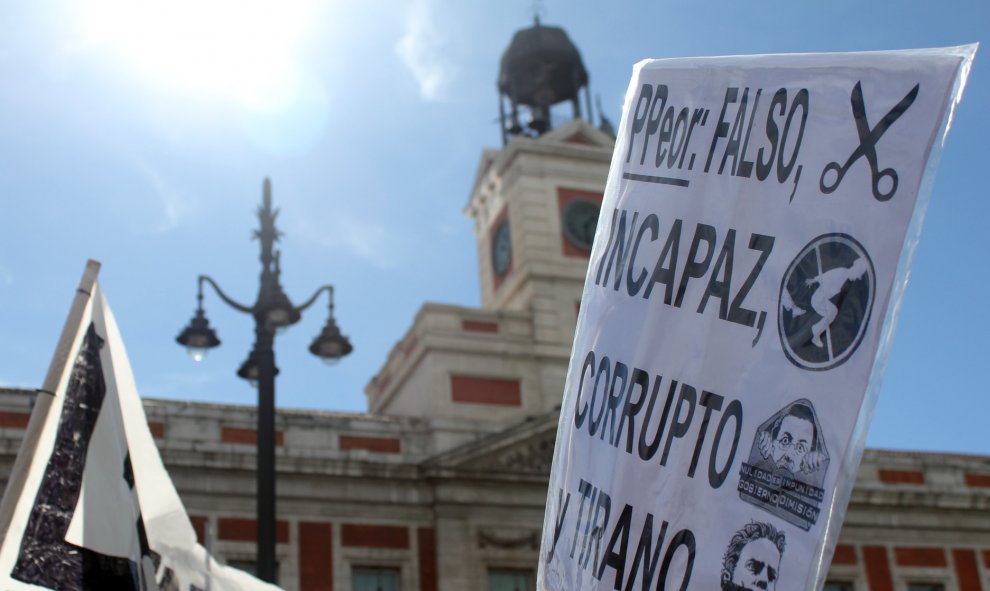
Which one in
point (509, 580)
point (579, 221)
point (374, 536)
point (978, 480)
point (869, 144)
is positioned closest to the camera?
point (869, 144)

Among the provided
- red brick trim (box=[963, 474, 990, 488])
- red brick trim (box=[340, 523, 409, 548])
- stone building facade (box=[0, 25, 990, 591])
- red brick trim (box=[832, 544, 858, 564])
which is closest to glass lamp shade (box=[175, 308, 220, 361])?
stone building facade (box=[0, 25, 990, 591])

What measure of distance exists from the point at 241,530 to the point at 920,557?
14.3 metres

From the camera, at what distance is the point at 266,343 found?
1296cm

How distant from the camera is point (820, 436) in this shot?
2736 mm

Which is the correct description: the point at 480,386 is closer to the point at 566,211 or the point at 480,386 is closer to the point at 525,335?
the point at 525,335

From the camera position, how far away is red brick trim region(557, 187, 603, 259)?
2817 centimetres

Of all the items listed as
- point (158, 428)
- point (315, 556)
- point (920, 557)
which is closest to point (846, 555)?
point (920, 557)

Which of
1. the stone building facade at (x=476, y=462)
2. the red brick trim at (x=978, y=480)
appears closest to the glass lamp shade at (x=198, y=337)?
the stone building facade at (x=476, y=462)

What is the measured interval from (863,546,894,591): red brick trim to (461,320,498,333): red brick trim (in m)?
9.01

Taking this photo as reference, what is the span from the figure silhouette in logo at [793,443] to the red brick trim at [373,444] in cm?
2141

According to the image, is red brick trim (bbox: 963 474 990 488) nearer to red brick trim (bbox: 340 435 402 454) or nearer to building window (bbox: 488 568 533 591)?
building window (bbox: 488 568 533 591)

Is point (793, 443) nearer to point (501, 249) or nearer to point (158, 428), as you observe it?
point (158, 428)

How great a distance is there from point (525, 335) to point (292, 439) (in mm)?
5644

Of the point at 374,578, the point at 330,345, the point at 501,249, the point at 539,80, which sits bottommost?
the point at 374,578
